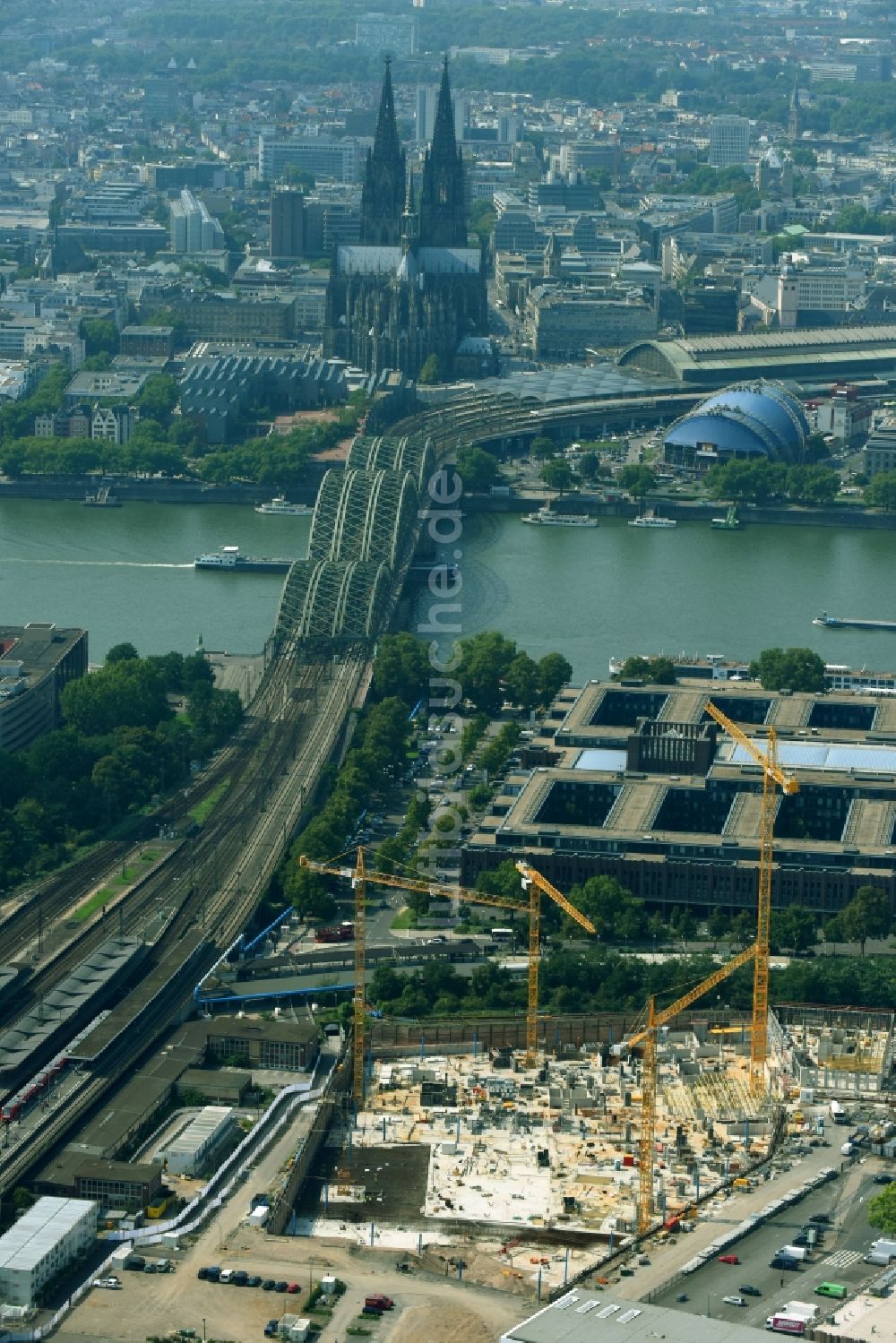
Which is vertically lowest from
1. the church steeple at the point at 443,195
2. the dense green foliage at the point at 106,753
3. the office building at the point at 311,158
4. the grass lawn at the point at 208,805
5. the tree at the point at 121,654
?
the grass lawn at the point at 208,805

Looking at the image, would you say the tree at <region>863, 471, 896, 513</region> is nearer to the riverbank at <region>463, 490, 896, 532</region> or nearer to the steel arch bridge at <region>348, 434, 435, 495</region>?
the riverbank at <region>463, 490, 896, 532</region>

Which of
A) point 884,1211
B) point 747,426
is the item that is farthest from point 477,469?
point 884,1211

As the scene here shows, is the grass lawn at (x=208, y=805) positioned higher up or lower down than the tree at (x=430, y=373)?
lower down

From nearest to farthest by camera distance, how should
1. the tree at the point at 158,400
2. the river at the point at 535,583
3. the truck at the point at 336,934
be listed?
the truck at the point at 336,934
the river at the point at 535,583
the tree at the point at 158,400

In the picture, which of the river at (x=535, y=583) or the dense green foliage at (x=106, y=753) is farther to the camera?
the river at (x=535, y=583)

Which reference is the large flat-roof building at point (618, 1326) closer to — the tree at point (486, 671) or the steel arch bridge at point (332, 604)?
the tree at point (486, 671)

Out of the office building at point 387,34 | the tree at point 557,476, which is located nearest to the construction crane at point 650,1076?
the tree at point 557,476

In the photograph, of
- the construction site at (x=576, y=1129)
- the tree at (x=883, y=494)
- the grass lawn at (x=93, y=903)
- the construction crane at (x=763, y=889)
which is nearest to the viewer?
the construction site at (x=576, y=1129)
